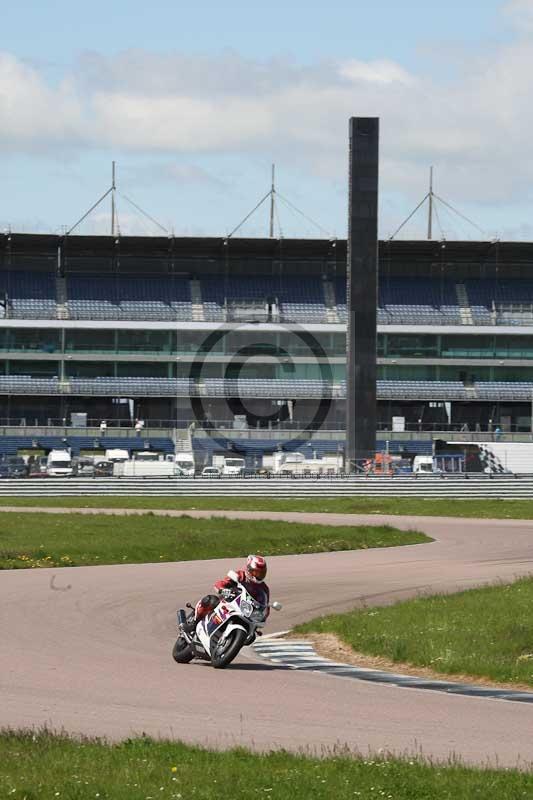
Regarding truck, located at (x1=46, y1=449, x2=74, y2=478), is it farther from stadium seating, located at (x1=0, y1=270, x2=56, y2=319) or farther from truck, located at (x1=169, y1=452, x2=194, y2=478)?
stadium seating, located at (x1=0, y1=270, x2=56, y2=319)

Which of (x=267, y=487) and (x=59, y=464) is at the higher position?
(x=59, y=464)

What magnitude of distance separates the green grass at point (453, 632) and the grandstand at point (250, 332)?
76322 mm

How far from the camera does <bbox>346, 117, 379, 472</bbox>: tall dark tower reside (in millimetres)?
68750

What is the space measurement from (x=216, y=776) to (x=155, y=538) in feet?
87.8

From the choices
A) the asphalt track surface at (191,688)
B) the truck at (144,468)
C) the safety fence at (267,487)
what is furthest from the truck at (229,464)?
the asphalt track surface at (191,688)

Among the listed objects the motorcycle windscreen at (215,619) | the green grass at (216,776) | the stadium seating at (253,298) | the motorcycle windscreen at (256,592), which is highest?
the stadium seating at (253,298)

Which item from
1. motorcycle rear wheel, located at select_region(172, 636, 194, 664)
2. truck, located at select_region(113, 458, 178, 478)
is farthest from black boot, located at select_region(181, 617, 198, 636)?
truck, located at select_region(113, 458, 178, 478)

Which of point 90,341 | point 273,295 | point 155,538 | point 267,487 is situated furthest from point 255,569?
point 273,295

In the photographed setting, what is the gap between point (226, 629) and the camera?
17469 millimetres

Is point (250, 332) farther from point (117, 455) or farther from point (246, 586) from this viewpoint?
point (246, 586)

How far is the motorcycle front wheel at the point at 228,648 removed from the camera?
56.9ft

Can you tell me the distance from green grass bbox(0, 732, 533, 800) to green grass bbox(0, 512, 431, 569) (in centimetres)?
1981

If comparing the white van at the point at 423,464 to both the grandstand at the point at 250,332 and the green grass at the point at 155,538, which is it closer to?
the grandstand at the point at 250,332

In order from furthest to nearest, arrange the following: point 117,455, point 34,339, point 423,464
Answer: point 34,339
point 117,455
point 423,464
